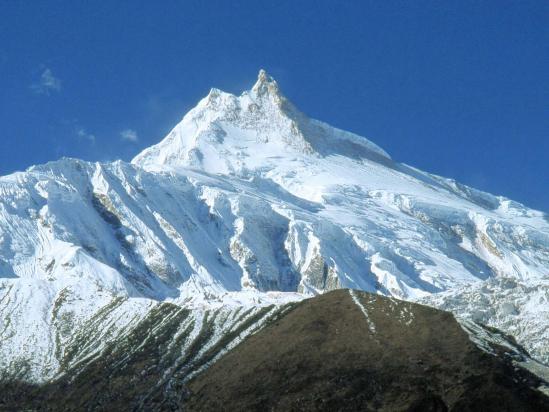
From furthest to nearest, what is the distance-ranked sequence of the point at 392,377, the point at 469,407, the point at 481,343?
1. the point at 481,343
2. the point at 392,377
3. the point at 469,407

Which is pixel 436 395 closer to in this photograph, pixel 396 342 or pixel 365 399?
pixel 365 399

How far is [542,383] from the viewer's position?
179375 millimetres

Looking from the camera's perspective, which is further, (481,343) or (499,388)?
(481,343)

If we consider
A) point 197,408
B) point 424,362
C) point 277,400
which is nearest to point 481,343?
point 424,362

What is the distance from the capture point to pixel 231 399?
7653 inches

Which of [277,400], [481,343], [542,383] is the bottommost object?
[542,383]

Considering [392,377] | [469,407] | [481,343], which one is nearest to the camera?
[469,407]

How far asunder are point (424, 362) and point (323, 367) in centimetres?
2047

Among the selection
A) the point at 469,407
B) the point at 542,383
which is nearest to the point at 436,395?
the point at 469,407

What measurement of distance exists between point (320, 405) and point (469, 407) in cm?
2746

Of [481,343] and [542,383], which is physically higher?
[481,343]

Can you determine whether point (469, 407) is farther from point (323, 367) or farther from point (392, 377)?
point (323, 367)

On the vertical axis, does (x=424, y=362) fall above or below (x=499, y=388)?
above

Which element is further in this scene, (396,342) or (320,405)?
(396,342)
